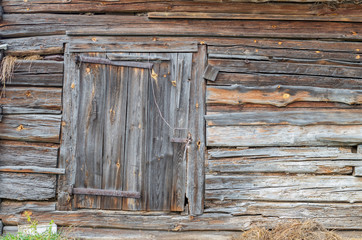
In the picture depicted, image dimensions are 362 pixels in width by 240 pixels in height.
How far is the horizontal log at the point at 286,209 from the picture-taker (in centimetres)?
401

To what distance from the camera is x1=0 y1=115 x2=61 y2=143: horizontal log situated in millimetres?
4020

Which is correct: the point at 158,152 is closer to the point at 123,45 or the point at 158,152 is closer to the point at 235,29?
the point at 123,45

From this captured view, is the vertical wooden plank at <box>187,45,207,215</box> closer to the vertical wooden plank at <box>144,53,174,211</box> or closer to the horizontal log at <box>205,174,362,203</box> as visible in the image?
the horizontal log at <box>205,174,362,203</box>

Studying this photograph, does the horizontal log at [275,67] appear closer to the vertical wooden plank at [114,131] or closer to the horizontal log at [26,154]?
the vertical wooden plank at [114,131]

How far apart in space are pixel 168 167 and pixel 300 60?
2.05 m

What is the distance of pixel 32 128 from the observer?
403 cm

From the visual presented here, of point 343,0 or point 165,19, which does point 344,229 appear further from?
point 165,19

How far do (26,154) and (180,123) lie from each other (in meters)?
1.88

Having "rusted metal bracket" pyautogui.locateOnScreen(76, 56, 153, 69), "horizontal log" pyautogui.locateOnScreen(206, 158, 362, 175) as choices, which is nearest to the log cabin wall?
"horizontal log" pyautogui.locateOnScreen(206, 158, 362, 175)

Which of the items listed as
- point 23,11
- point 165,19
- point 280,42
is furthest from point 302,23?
point 23,11

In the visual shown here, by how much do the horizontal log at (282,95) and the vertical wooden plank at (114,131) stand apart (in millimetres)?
1037

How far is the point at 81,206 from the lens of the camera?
402 cm

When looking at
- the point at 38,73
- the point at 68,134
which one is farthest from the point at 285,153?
the point at 38,73

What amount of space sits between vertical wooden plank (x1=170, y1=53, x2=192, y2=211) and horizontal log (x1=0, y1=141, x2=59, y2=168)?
56.8 inches
